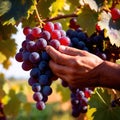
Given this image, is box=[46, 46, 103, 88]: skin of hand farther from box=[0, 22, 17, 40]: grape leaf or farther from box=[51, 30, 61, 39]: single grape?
box=[0, 22, 17, 40]: grape leaf

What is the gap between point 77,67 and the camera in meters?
1.18

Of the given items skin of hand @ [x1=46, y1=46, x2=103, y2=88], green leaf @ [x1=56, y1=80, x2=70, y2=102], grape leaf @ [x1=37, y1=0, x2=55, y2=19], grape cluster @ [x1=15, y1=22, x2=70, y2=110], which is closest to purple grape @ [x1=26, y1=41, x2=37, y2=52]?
grape cluster @ [x1=15, y1=22, x2=70, y2=110]

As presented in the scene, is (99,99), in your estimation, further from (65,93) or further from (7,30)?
(65,93)

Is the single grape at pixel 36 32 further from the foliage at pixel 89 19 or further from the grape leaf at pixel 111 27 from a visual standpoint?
the grape leaf at pixel 111 27

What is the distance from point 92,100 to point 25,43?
0.32m

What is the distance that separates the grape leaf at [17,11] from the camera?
4.50 feet

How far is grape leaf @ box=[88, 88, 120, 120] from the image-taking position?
4.71 feet

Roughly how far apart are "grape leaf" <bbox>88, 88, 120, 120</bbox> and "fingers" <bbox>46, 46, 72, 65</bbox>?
0.29 m

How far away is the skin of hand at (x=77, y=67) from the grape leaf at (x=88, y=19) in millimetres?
264

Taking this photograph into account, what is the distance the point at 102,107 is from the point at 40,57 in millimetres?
320

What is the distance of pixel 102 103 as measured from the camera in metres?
1.47

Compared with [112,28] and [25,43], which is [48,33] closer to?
[25,43]

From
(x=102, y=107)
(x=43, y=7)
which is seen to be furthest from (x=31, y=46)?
(x=102, y=107)

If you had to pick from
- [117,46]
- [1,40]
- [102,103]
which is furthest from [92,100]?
[1,40]
